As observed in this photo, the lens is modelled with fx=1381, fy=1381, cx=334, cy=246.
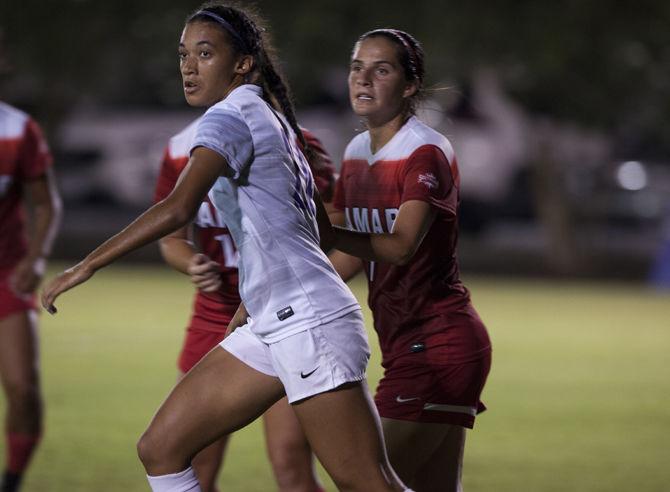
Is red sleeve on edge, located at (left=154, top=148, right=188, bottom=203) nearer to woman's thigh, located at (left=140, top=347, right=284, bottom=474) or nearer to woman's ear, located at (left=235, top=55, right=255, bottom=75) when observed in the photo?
woman's ear, located at (left=235, top=55, right=255, bottom=75)

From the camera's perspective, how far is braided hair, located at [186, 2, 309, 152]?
4.66 meters

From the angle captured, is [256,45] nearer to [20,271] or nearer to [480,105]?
[20,271]

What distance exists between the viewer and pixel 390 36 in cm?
541

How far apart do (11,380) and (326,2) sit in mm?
14799

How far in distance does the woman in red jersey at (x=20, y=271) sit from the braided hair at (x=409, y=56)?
8.28ft

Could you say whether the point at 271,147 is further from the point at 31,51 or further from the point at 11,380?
the point at 31,51

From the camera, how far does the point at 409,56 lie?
5406mm

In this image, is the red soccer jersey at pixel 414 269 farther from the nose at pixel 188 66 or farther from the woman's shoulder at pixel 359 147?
the nose at pixel 188 66

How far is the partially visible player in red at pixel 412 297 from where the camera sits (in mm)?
5355

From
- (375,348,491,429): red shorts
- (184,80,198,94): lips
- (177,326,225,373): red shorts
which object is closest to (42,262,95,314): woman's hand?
(184,80,198,94): lips

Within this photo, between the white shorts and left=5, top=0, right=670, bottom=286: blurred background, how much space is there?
12891 millimetres

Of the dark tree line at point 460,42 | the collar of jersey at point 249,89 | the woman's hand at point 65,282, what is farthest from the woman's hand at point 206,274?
the dark tree line at point 460,42

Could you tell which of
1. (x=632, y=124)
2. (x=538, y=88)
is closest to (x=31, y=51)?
(x=538, y=88)

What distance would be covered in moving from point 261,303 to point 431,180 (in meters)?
0.93
